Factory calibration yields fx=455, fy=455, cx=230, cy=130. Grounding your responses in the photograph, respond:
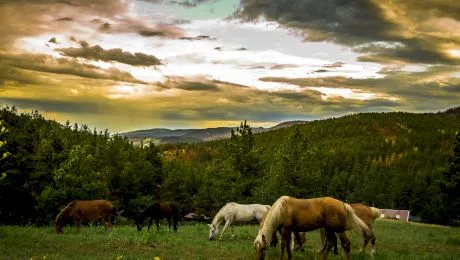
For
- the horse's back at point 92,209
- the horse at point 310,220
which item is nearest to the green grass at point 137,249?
the horse at point 310,220

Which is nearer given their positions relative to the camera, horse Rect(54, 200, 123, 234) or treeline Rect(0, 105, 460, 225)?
horse Rect(54, 200, 123, 234)

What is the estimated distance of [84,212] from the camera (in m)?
26.3

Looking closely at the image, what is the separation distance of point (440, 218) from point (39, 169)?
71602 mm

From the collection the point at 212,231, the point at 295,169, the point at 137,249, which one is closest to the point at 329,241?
the point at 137,249

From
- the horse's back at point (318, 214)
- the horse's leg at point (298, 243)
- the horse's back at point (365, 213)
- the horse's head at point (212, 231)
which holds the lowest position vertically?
the horse's head at point (212, 231)

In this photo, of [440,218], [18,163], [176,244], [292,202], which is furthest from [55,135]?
[440,218]

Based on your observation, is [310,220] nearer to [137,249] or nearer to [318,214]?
[318,214]

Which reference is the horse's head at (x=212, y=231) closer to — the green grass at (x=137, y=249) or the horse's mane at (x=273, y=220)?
the green grass at (x=137, y=249)

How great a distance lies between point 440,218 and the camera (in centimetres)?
8538

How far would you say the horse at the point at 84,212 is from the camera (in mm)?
25183

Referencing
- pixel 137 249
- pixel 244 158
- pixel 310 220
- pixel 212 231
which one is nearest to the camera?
pixel 310 220

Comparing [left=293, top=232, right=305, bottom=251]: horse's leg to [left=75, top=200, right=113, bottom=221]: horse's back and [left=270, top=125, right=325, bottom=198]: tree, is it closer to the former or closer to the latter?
[left=75, top=200, right=113, bottom=221]: horse's back

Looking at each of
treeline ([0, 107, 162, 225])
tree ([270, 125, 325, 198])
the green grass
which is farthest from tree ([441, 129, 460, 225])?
treeline ([0, 107, 162, 225])

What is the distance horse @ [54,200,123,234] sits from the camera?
2518 cm
